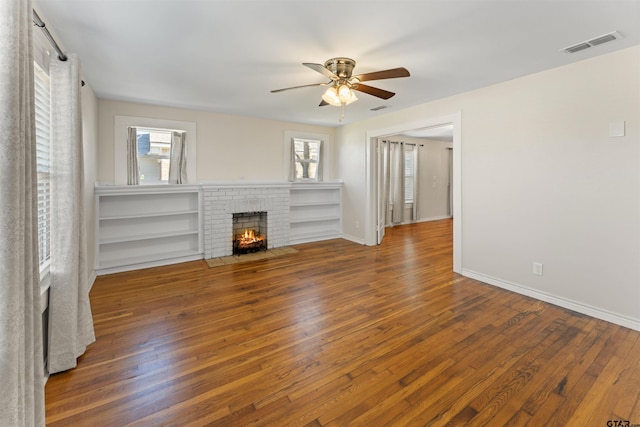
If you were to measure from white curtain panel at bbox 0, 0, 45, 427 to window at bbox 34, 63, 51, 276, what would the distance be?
1.06m

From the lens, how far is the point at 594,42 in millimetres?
2455

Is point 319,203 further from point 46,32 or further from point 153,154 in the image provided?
point 46,32

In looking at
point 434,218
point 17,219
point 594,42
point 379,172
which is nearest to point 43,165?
point 17,219

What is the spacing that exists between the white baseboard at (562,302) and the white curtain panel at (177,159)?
4616 millimetres

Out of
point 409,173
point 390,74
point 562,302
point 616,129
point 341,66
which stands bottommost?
point 562,302

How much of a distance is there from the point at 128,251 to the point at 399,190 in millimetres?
6606

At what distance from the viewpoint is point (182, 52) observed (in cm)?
270

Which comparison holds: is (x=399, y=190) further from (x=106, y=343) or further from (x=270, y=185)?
(x=106, y=343)

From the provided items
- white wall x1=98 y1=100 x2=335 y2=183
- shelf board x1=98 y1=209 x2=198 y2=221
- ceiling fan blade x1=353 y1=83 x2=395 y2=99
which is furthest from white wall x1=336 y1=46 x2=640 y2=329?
shelf board x1=98 y1=209 x2=198 y2=221

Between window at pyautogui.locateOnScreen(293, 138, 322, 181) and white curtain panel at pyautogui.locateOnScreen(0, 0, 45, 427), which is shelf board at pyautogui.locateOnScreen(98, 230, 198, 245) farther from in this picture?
white curtain panel at pyautogui.locateOnScreen(0, 0, 45, 427)

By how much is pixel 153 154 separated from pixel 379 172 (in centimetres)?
411

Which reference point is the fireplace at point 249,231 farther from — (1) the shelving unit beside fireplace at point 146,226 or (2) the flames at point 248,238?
→ (1) the shelving unit beside fireplace at point 146,226

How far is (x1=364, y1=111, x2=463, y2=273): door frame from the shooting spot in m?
3.99

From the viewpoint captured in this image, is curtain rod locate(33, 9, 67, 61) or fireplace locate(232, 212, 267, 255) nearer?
curtain rod locate(33, 9, 67, 61)
